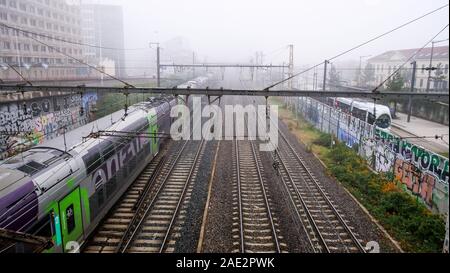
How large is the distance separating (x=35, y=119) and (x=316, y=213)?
14.7 metres

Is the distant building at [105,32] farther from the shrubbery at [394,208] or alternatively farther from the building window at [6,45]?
the shrubbery at [394,208]

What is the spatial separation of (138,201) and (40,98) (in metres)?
11.0

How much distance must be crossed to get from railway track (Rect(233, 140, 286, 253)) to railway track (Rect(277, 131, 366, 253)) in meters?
0.91

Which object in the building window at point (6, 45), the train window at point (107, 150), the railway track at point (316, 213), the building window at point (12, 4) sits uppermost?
the building window at point (12, 4)

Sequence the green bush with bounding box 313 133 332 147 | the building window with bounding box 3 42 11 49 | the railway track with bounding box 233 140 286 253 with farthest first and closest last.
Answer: the building window with bounding box 3 42 11 49
the green bush with bounding box 313 133 332 147
the railway track with bounding box 233 140 286 253

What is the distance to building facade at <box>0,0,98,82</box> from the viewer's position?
89.9 feet

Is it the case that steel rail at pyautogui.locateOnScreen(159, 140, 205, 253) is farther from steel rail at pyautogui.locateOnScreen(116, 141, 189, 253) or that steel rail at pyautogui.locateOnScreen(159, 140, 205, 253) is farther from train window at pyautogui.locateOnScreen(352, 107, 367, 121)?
train window at pyautogui.locateOnScreen(352, 107, 367, 121)

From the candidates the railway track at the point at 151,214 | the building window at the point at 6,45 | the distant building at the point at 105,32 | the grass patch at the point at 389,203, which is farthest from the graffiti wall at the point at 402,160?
the distant building at the point at 105,32

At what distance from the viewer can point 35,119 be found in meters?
17.4

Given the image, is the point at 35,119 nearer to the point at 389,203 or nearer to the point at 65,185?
the point at 65,185

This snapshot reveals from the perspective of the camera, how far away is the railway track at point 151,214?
8469 mm

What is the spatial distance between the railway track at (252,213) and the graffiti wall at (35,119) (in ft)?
21.3

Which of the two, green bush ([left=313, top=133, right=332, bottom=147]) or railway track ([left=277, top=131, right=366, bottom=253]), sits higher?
green bush ([left=313, top=133, right=332, bottom=147])

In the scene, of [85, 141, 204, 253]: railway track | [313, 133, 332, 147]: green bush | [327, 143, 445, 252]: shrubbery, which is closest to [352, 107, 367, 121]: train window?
[313, 133, 332, 147]: green bush
